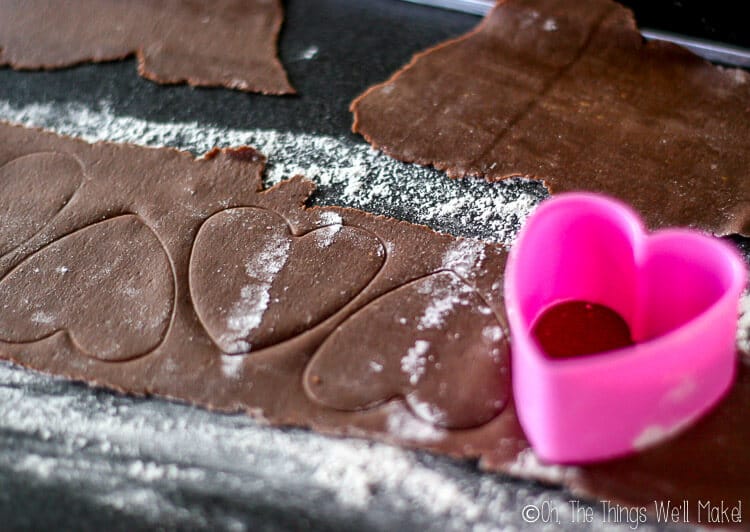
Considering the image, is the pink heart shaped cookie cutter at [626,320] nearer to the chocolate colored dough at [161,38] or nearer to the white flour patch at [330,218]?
the white flour patch at [330,218]

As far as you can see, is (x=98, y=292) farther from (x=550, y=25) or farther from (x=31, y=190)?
(x=550, y=25)

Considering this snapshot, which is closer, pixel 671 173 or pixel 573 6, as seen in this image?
pixel 671 173

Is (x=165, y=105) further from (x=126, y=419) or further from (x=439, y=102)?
(x=126, y=419)

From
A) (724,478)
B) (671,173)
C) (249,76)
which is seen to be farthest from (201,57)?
(724,478)

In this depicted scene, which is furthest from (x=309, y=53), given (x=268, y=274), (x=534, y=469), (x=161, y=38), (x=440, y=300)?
(x=534, y=469)

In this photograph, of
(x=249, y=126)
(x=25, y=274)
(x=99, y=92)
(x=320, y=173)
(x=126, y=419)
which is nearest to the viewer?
(x=126, y=419)

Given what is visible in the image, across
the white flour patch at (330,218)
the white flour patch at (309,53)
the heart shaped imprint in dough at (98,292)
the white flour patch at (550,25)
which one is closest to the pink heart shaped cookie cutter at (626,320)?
the white flour patch at (330,218)
